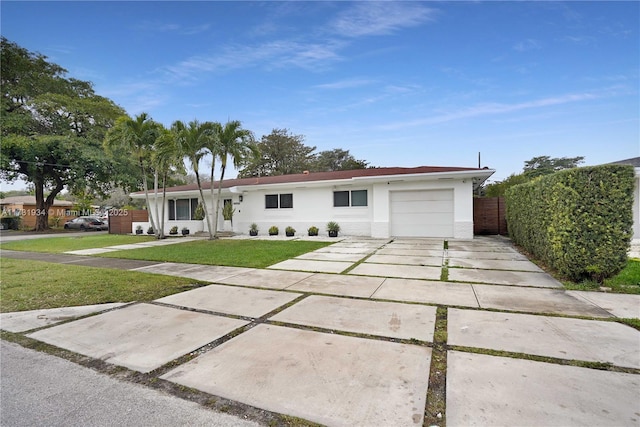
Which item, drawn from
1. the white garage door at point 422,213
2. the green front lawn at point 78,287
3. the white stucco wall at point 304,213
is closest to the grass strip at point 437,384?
Result: the green front lawn at point 78,287

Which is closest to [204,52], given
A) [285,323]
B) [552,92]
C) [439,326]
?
[285,323]

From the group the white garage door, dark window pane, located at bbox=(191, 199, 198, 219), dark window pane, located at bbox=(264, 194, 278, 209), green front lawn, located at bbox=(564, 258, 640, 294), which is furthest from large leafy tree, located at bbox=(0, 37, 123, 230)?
green front lawn, located at bbox=(564, 258, 640, 294)

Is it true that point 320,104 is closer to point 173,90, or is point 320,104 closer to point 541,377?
point 173,90

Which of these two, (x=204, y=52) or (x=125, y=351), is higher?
(x=204, y=52)

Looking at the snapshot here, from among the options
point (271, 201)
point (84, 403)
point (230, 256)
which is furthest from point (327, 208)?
point (84, 403)

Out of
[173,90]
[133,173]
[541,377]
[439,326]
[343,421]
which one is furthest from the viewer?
[133,173]

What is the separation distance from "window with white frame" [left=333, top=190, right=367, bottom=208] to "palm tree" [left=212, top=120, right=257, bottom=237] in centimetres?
466

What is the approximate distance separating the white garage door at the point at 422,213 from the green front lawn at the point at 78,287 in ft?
32.7

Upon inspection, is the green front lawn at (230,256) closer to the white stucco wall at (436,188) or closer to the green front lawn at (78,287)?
the green front lawn at (78,287)

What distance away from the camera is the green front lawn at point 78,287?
196 inches

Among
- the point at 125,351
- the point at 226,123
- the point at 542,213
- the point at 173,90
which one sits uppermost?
the point at 173,90

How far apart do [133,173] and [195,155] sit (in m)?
15.0

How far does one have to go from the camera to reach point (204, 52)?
11.9 meters

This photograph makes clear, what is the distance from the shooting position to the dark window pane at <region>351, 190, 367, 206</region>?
572 inches
